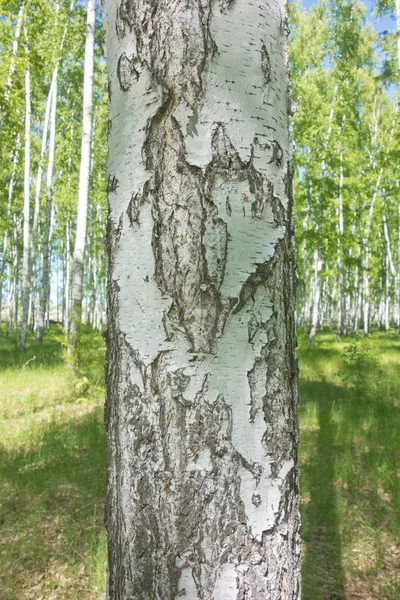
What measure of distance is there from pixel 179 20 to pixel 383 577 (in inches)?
121

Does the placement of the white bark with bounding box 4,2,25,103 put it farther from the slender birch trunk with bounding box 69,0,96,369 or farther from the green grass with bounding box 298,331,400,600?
the green grass with bounding box 298,331,400,600

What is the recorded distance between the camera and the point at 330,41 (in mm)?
16875

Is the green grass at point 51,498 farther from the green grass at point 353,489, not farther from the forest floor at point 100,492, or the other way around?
the green grass at point 353,489

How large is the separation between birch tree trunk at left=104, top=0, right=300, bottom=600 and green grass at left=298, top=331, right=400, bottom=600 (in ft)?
6.63

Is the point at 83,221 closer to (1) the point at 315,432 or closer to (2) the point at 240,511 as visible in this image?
(1) the point at 315,432

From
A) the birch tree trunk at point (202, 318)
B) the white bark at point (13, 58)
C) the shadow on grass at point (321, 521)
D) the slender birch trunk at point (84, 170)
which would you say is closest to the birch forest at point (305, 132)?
the white bark at point (13, 58)

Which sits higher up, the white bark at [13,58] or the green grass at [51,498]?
the white bark at [13,58]

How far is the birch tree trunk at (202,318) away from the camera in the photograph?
80cm

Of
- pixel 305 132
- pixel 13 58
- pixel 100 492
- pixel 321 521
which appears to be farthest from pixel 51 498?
pixel 305 132

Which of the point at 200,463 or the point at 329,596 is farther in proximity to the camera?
the point at 329,596

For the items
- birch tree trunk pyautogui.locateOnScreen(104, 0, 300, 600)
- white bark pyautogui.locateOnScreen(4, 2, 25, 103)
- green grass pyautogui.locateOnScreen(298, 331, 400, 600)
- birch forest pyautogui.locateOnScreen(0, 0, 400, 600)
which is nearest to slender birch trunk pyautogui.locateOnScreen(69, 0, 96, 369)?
birch forest pyautogui.locateOnScreen(0, 0, 400, 600)

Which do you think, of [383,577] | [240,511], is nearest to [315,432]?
[383,577]

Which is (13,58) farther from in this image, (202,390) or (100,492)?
(202,390)

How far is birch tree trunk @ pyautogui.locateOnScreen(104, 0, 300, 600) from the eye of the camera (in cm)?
80
